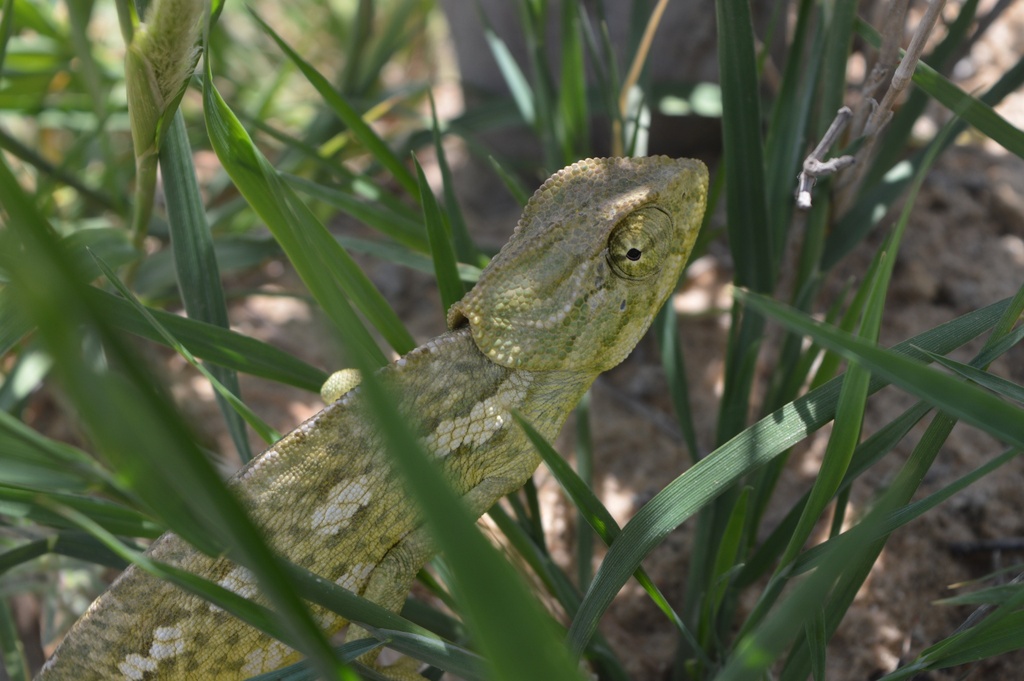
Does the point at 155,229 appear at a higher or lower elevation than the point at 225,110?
higher

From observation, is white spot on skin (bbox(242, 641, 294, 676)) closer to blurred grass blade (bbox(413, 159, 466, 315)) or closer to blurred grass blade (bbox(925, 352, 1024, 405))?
blurred grass blade (bbox(413, 159, 466, 315))

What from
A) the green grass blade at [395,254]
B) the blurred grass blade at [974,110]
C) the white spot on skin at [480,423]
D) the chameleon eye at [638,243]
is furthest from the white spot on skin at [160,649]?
the blurred grass blade at [974,110]

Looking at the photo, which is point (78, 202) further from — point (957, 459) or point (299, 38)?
point (957, 459)

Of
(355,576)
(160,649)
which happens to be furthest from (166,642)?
(355,576)

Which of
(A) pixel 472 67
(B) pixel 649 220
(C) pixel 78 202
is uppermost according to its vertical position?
(C) pixel 78 202

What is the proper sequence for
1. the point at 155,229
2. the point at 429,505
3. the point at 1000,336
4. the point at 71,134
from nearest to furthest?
the point at 429,505, the point at 1000,336, the point at 155,229, the point at 71,134

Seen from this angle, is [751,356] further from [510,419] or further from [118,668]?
[118,668]

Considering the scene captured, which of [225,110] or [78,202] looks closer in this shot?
[225,110]

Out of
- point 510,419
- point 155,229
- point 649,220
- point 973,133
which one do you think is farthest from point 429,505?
point 973,133

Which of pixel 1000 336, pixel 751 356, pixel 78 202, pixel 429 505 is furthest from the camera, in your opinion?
pixel 78 202
